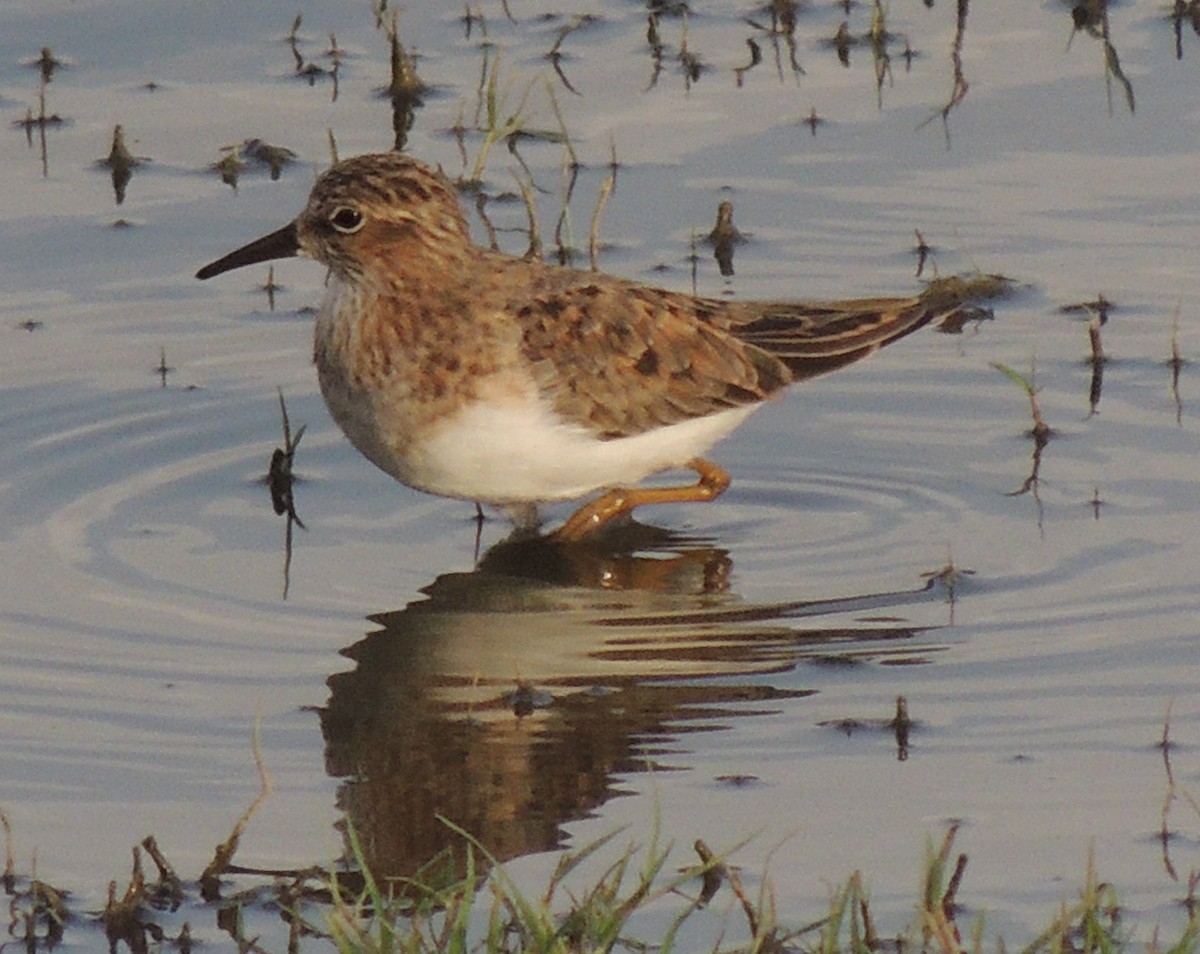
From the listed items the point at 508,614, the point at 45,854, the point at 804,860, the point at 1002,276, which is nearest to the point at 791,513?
the point at 508,614

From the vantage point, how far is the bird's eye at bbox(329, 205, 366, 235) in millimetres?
9500

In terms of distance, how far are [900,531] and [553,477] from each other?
1.17 meters

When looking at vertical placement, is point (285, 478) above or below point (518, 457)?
below

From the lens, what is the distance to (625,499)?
9.79 m

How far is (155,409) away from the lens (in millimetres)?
10227

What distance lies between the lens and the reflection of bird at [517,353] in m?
9.07

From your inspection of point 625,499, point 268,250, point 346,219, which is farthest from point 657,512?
point 268,250

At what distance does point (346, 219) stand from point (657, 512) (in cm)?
152

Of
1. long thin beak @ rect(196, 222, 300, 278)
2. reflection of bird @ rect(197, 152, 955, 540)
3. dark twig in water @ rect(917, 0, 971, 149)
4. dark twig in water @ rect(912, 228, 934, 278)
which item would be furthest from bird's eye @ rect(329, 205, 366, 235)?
dark twig in water @ rect(917, 0, 971, 149)

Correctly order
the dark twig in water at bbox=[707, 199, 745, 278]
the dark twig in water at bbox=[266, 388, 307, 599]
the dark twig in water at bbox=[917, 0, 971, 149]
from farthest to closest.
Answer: the dark twig in water at bbox=[917, 0, 971, 149], the dark twig in water at bbox=[707, 199, 745, 278], the dark twig in water at bbox=[266, 388, 307, 599]

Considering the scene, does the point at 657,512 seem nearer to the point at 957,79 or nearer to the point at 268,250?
the point at 268,250

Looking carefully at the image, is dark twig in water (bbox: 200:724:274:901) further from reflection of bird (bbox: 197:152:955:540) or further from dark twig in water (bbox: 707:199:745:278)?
dark twig in water (bbox: 707:199:745:278)

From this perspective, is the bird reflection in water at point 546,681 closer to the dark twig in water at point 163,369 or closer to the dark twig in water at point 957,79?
the dark twig in water at point 163,369

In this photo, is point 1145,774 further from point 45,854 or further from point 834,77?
point 834,77
